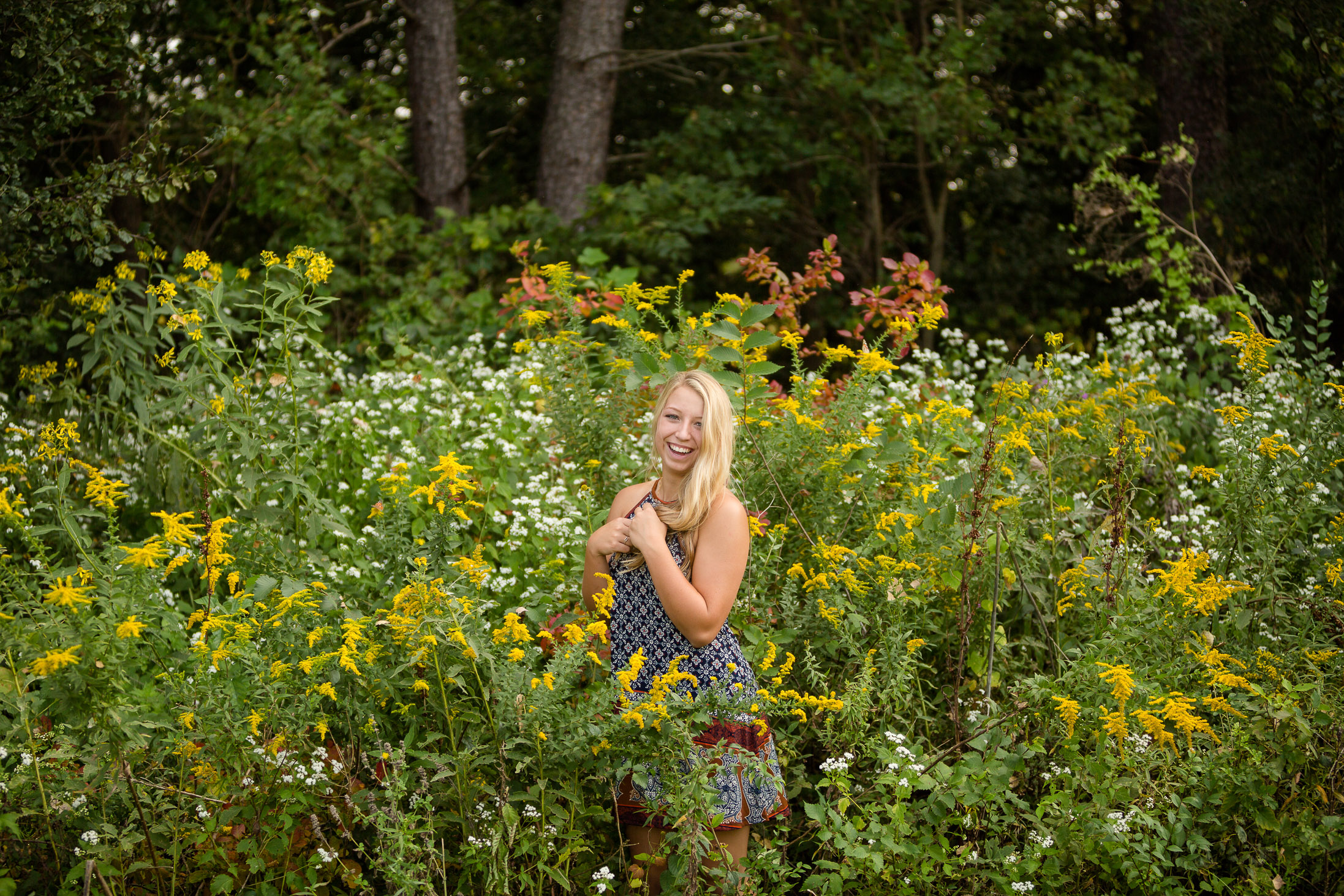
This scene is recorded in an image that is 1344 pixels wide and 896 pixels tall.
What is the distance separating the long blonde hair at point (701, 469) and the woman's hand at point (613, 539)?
0.07 metres

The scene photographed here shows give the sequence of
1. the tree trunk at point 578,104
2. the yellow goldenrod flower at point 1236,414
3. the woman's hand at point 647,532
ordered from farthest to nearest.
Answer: the tree trunk at point 578,104 < the yellow goldenrod flower at point 1236,414 < the woman's hand at point 647,532

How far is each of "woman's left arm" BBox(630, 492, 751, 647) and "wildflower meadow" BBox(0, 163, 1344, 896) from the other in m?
0.18

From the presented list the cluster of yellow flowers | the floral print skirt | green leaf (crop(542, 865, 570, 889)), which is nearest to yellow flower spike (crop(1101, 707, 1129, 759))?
the cluster of yellow flowers

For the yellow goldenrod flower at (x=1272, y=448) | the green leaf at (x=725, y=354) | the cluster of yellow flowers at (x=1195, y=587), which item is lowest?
the cluster of yellow flowers at (x=1195, y=587)

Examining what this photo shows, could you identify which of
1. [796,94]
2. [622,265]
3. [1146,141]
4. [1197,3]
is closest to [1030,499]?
[622,265]

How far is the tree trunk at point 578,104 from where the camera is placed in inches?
320

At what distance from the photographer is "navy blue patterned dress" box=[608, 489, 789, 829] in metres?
2.42

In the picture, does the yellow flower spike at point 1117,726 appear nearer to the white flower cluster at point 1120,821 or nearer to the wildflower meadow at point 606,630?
the wildflower meadow at point 606,630

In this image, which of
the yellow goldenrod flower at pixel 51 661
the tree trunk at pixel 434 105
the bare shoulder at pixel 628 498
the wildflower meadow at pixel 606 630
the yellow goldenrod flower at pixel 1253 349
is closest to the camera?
the yellow goldenrod flower at pixel 51 661

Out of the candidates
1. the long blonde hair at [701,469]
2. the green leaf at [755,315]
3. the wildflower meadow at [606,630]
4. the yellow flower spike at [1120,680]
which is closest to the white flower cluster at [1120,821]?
the wildflower meadow at [606,630]

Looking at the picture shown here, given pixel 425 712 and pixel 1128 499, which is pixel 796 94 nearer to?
pixel 1128 499

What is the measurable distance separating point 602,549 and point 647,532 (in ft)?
0.57

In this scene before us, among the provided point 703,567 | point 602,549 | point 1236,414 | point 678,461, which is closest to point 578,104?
point 1236,414

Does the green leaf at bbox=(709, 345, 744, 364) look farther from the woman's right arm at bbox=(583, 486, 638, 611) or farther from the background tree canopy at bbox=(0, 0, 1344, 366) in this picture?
the background tree canopy at bbox=(0, 0, 1344, 366)
